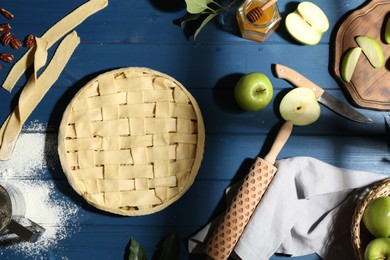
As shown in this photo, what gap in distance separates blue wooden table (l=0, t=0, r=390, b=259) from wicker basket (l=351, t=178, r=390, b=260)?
0.32 feet

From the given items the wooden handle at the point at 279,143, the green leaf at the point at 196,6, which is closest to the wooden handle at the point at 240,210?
the wooden handle at the point at 279,143

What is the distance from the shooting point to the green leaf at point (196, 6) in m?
1.10

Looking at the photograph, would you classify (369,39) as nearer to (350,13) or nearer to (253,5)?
(350,13)

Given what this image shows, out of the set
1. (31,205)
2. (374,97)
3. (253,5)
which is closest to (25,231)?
(31,205)

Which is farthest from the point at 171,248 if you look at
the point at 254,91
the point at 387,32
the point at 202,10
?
the point at 387,32

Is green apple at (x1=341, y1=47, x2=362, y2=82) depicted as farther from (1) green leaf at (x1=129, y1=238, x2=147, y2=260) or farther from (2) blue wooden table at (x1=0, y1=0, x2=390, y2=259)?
(1) green leaf at (x1=129, y1=238, x2=147, y2=260)

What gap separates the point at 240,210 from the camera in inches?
42.3

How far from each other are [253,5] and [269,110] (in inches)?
8.8

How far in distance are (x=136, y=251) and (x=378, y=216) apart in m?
0.49

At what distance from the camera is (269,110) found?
1151 millimetres

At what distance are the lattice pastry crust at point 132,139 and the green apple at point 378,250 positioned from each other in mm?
364

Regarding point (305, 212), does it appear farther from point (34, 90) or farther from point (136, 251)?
point (34, 90)

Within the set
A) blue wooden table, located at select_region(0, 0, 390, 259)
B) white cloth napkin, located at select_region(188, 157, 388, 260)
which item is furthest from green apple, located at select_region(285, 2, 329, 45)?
white cloth napkin, located at select_region(188, 157, 388, 260)

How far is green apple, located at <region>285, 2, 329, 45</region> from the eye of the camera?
1.14m
